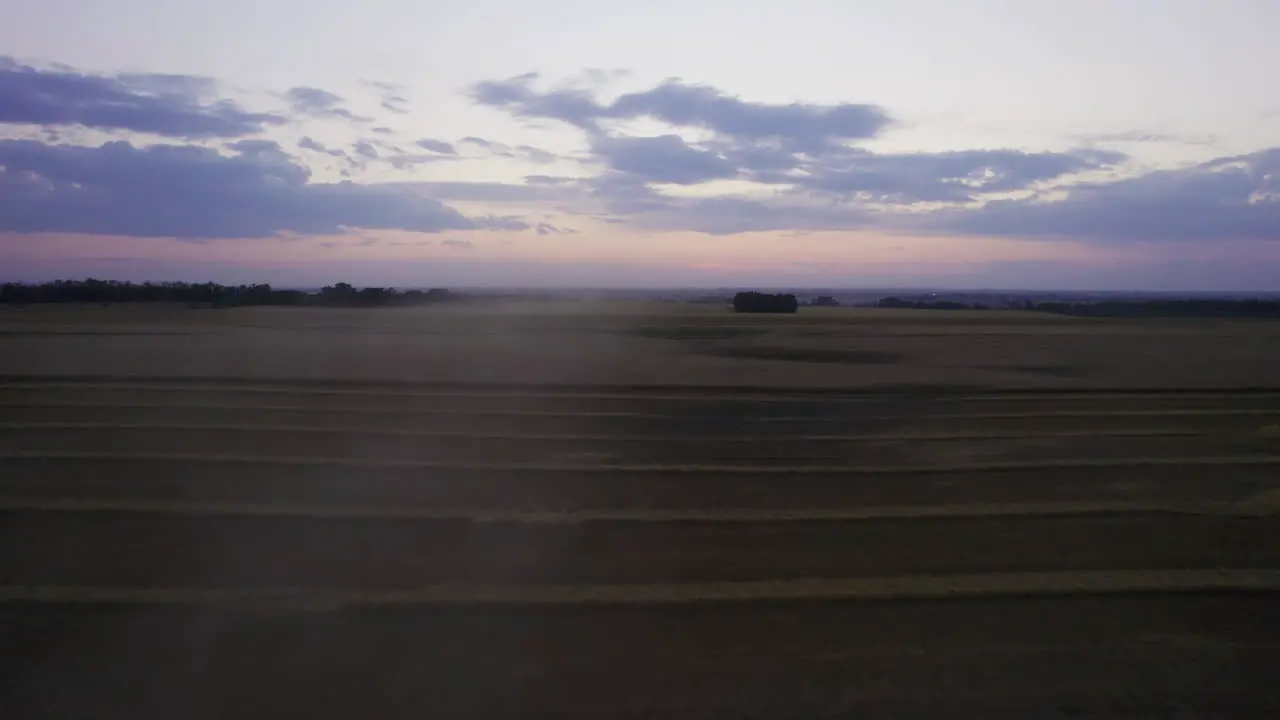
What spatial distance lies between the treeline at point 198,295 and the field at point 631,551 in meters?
35.7

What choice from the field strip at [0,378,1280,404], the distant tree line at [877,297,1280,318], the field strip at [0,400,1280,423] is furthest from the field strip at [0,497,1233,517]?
the distant tree line at [877,297,1280,318]

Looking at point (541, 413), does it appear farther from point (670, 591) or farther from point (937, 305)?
point (937, 305)

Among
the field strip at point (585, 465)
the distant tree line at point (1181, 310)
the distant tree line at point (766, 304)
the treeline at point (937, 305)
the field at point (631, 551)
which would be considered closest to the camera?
the field at point (631, 551)

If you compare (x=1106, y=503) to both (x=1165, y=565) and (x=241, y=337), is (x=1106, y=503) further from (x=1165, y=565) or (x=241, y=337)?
(x=241, y=337)

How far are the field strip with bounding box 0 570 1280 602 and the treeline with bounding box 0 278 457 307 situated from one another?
1815 inches

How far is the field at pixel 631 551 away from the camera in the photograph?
17.7 ft

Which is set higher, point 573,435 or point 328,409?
point 328,409

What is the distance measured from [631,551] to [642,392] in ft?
31.7

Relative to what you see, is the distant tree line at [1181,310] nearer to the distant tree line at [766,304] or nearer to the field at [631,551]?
the distant tree line at [766,304]

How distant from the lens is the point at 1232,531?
8461mm

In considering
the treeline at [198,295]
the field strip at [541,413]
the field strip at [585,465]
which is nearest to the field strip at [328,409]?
the field strip at [541,413]

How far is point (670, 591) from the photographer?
6812 mm

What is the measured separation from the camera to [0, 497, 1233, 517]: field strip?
8.72 meters

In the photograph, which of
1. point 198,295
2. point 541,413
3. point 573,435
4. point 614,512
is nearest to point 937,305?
point 198,295
